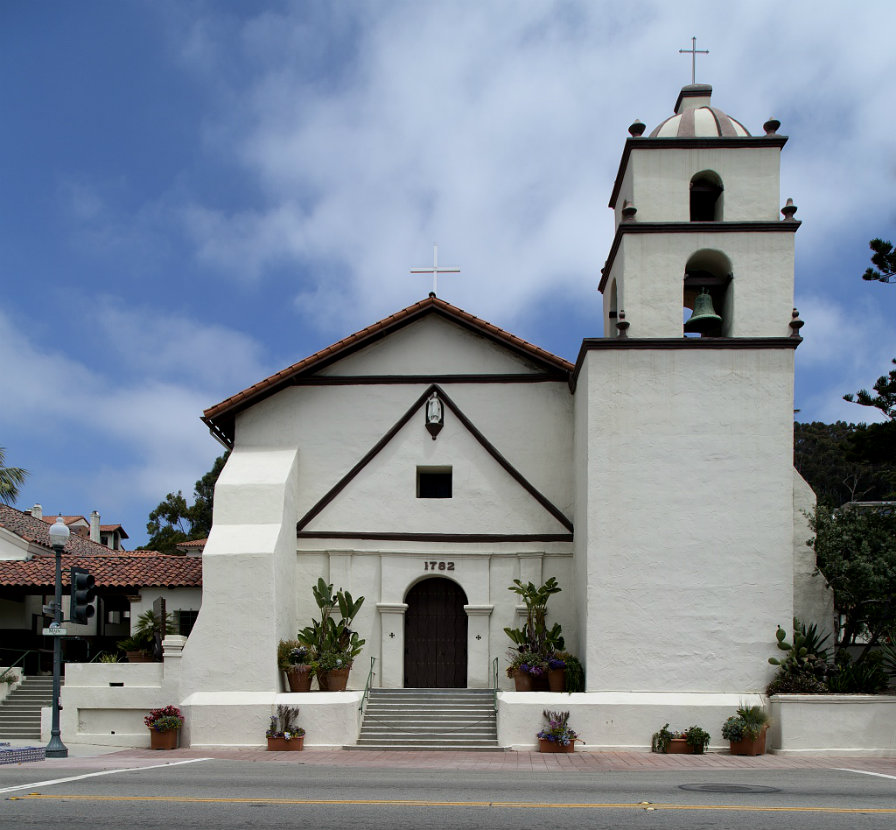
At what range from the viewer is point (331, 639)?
65.5ft

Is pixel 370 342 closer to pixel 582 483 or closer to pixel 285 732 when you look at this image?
pixel 582 483

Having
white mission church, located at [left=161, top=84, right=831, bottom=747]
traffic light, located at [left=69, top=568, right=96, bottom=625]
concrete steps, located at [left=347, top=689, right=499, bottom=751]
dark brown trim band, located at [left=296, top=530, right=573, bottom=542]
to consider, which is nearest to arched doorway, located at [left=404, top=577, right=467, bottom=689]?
white mission church, located at [left=161, top=84, right=831, bottom=747]

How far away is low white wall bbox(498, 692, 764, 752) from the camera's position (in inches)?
690

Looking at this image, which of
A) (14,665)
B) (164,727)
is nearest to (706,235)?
(164,727)

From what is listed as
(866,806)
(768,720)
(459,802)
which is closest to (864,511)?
(768,720)

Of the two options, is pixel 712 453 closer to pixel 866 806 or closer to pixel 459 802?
pixel 866 806

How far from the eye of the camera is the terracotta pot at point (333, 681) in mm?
19297

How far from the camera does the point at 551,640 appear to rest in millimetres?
19812

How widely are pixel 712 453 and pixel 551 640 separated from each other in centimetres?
502

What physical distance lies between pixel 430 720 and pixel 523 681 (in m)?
1.99

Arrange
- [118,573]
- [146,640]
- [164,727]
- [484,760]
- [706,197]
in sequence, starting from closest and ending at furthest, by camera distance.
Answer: [484,760] → [164,727] → [706,197] → [146,640] → [118,573]

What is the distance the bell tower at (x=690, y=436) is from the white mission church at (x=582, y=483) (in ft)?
0.14

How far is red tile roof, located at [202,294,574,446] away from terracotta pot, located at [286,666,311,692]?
5.99 m

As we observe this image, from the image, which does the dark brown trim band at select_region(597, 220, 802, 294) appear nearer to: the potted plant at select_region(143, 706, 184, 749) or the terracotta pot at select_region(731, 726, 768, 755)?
the terracotta pot at select_region(731, 726, 768, 755)
